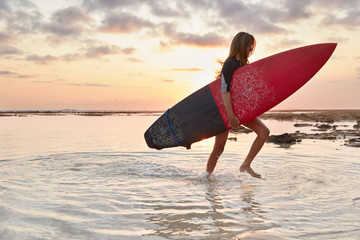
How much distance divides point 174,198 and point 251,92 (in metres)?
2.30

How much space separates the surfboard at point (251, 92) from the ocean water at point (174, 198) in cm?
87

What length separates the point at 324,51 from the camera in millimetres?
5766

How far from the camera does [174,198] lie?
14.0 ft

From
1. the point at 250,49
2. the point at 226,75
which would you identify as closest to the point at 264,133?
the point at 226,75

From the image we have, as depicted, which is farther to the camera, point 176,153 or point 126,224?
point 176,153

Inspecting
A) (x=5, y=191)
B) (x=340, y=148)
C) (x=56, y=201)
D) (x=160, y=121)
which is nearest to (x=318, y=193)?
(x=160, y=121)

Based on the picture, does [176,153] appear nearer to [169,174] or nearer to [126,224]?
[169,174]

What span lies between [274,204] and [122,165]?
11.7 ft

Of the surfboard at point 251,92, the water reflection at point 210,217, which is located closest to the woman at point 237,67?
the surfboard at point 251,92

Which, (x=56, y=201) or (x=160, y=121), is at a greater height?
(x=160, y=121)

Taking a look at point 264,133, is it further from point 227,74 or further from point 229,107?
point 227,74

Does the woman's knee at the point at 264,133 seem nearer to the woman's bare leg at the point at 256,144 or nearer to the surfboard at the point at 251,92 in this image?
the woman's bare leg at the point at 256,144

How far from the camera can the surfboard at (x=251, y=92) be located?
5527mm

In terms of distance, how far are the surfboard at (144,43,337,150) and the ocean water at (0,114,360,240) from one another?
0.87 m
